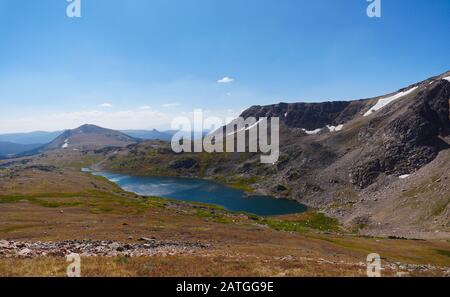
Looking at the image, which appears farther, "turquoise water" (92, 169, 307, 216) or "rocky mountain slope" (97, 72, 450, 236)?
"turquoise water" (92, 169, 307, 216)

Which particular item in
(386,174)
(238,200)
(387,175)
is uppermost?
(386,174)

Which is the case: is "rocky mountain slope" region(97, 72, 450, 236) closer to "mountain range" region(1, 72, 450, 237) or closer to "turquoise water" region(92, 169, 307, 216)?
"mountain range" region(1, 72, 450, 237)

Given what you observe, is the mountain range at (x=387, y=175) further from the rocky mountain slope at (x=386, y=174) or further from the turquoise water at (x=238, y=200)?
the turquoise water at (x=238, y=200)

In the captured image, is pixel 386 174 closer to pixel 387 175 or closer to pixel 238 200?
pixel 387 175

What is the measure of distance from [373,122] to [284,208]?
81.2 m

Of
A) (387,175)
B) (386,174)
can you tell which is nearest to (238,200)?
(386,174)

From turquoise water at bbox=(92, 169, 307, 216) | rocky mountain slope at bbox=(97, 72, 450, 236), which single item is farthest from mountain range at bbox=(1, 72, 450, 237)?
turquoise water at bbox=(92, 169, 307, 216)

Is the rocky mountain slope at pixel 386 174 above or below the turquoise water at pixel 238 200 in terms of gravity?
above

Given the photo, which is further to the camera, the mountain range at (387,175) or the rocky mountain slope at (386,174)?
the rocky mountain slope at (386,174)

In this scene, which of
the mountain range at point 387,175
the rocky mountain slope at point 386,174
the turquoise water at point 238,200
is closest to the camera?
the mountain range at point 387,175

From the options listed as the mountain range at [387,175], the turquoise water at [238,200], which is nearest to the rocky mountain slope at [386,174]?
the mountain range at [387,175]

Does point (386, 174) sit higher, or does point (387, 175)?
point (386, 174)
